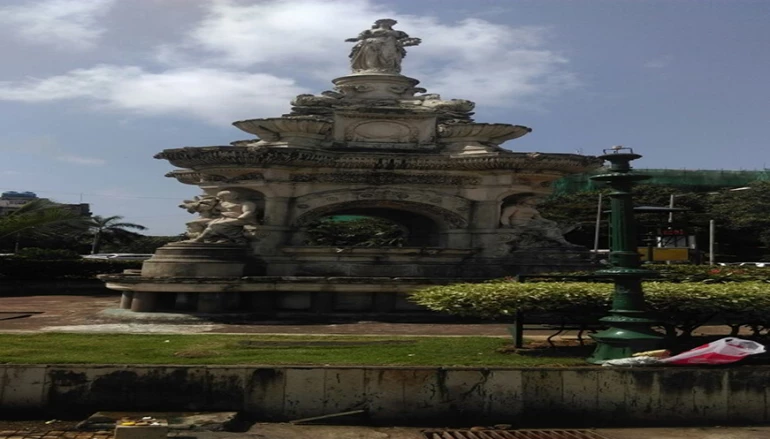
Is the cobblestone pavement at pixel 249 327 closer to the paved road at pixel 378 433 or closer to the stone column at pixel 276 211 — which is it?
the stone column at pixel 276 211

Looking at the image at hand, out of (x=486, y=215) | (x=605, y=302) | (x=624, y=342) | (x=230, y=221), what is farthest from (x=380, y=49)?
(x=624, y=342)

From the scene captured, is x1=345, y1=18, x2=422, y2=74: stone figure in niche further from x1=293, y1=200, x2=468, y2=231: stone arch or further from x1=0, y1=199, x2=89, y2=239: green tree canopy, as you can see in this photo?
x1=0, y1=199, x2=89, y2=239: green tree canopy

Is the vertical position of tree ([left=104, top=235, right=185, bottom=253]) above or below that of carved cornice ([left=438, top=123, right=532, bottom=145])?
below

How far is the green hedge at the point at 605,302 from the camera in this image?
10461 mm

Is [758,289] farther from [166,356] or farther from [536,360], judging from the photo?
[166,356]

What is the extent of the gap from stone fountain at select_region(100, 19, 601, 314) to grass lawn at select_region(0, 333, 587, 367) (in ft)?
12.8

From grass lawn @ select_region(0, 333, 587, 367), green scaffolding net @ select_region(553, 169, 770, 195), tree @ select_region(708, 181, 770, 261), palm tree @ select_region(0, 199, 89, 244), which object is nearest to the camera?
grass lawn @ select_region(0, 333, 587, 367)

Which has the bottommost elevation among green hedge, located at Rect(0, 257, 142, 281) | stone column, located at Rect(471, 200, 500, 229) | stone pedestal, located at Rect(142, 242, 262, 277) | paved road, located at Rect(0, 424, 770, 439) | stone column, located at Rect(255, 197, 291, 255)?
paved road, located at Rect(0, 424, 770, 439)

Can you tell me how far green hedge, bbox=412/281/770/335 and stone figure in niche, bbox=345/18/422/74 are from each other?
11.8 meters

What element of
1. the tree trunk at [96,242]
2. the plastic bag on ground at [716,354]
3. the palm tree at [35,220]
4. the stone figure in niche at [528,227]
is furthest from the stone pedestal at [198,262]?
the tree trunk at [96,242]

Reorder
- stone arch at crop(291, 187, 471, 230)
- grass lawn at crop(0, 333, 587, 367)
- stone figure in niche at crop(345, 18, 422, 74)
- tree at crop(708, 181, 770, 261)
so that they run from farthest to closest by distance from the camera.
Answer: tree at crop(708, 181, 770, 261)
stone figure in niche at crop(345, 18, 422, 74)
stone arch at crop(291, 187, 471, 230)
grass lawn at crop(0, 333, 587, 367)

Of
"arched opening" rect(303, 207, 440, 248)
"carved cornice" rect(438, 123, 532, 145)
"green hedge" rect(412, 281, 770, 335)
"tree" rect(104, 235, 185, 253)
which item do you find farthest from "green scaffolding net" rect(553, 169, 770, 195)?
"green hedge" rect(412, 281, 770, 335)

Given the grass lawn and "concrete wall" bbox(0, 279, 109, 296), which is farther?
"concrete wall" bbox(0, 279, 109, 296)

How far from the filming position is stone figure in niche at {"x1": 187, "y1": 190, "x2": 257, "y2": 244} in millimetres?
17641
